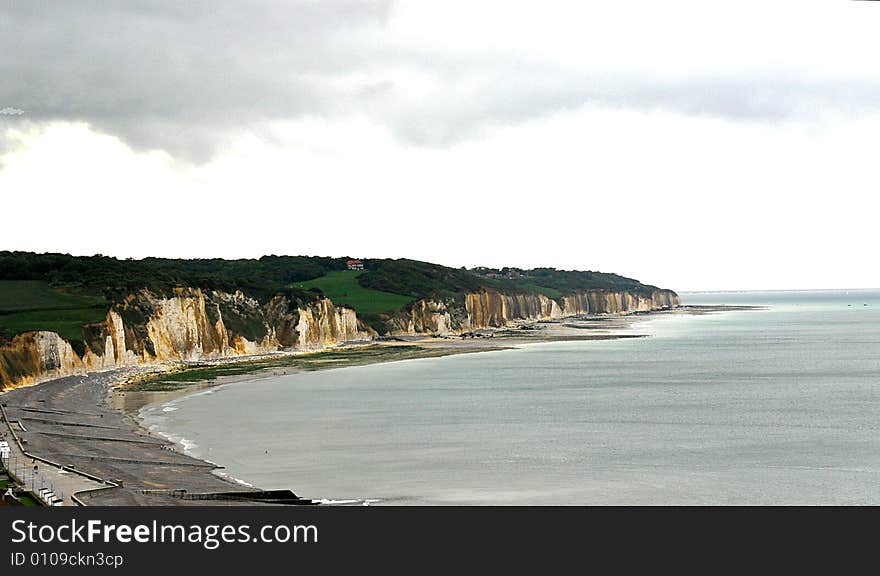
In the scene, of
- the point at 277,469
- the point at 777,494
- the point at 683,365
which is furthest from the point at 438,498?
the point at 683,365

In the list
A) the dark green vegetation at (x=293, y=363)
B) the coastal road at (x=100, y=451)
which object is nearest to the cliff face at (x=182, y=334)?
the dark green vegetation at (x=293, y=363)

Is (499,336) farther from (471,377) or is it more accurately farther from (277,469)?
(277,469)

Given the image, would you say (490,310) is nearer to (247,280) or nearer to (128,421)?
(247,280)

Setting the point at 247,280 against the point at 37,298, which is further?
the point at 247,280

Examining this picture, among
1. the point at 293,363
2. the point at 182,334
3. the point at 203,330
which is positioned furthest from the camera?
the point at 203,330

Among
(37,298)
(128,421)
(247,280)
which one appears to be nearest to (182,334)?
(37,298)

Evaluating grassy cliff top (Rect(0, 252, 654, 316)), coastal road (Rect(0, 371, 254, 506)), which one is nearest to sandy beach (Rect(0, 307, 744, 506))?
coastal road (Rect(0, 371, 254, 506))
